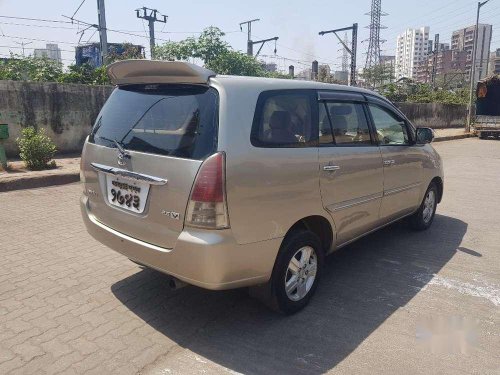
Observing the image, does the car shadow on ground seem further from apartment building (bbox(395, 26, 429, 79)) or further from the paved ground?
apartment building (bbox(395, 26, 429, 79))

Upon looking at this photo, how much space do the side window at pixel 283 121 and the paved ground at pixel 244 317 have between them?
1.40m

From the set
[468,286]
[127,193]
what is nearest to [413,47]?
[468,286]

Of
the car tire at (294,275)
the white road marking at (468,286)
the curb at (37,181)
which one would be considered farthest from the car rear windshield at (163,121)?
the curb at (37,181)

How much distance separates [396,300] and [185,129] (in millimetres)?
2344

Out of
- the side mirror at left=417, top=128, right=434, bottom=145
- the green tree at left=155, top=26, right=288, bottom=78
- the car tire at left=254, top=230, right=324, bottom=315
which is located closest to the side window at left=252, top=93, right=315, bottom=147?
the car tire at left=254, top=230, right=324, bottom=315

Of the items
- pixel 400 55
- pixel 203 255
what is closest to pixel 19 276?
pixel 203 255

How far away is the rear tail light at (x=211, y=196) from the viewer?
2.59m

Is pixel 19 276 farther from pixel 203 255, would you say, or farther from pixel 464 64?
pixel 464 64

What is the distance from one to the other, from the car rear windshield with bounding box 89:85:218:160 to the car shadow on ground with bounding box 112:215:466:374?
51.8 inches

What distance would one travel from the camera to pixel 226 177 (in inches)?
103

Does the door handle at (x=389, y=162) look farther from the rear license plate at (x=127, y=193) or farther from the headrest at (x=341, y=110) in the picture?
the rear license plate at (x=127, y=193)

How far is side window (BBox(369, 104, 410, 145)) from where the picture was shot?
4277 mm

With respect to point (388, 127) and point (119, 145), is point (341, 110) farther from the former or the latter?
point (119, 145)

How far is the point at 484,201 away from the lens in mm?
7516
